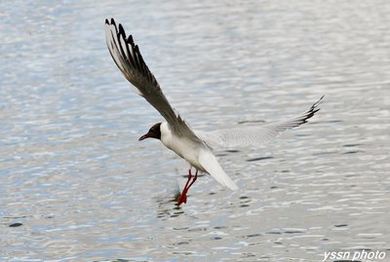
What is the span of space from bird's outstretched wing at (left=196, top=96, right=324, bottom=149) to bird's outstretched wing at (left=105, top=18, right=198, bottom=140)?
105 centimetres

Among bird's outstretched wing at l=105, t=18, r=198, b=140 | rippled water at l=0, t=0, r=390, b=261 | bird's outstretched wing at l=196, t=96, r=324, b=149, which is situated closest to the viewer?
bird's outstretched wing at l=105, t=18, r=198, b=140

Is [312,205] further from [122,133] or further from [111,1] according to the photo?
[111,1]

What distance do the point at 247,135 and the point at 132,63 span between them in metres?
1.99

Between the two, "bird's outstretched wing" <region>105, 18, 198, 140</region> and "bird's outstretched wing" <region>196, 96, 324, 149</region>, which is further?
"bird's outstretched wing" <region>196, 96, 324, 149</region>

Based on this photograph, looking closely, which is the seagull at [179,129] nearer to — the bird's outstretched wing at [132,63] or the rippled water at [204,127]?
the bird's outstretched wing at [132,63]

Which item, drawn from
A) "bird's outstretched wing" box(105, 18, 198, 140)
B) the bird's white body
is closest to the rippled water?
the bird's white body

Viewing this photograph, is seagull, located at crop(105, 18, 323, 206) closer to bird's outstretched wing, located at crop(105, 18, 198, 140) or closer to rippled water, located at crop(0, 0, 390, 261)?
bird's outstretched wing, located at crop(105, 18, 198, 140)

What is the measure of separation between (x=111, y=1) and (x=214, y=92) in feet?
41.2

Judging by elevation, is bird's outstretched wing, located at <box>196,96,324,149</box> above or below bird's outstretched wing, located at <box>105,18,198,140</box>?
below

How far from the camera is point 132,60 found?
8867 millimetres

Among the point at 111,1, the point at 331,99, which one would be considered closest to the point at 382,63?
the point at 331,99

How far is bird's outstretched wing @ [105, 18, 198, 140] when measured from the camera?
871 cm

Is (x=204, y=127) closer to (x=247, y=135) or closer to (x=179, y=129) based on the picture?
(x=247, y=135)

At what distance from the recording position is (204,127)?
14852mm
